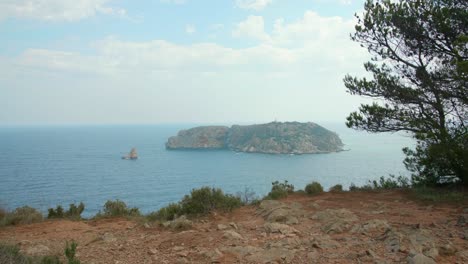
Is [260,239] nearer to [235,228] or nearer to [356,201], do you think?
[235,228]

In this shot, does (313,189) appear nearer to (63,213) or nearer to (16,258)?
(63,213)

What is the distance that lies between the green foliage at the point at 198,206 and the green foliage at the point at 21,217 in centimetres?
307

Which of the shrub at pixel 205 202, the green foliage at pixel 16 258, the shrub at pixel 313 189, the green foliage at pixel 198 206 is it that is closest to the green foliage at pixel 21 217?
the green foliage at pixel 198 206

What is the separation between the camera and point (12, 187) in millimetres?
54719

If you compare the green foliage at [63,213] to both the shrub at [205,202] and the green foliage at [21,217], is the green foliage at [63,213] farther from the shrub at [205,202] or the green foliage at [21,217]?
the shrub at [205,202]

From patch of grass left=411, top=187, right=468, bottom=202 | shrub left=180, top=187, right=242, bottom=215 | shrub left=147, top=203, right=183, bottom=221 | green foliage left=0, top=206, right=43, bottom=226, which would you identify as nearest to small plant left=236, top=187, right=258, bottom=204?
shrub left=180, top=187, right=242, bottom=215

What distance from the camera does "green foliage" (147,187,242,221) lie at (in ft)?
27.3

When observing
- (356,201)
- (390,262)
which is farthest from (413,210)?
(390,262)

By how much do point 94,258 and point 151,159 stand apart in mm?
100108

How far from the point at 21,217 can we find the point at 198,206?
4675 mm

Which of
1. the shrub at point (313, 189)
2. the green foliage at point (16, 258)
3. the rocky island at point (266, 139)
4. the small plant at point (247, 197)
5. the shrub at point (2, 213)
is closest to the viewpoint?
the green foliage at point (16, 258)

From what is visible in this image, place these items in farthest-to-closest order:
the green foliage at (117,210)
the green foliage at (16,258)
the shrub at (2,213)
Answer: the green foliage at (117,210) → the shrub at (2,213) → the green foliage at (16,258)

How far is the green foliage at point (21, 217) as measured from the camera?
26.7ft

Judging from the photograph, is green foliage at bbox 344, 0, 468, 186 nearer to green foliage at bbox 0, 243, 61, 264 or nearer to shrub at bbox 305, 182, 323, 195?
shrub at bbox 305, 182, 323, 195
